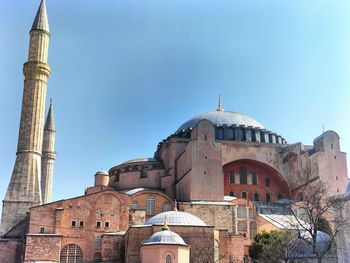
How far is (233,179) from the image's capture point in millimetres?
34406

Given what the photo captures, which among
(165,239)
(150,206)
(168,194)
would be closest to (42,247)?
(150,206)

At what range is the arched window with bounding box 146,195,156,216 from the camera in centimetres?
2995

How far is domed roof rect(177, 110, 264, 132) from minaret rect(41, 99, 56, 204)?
33.0 feet

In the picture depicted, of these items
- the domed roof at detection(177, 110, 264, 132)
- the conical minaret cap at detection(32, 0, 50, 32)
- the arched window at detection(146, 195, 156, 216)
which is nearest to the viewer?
the arched window at detection(146, 195, 156, 216)

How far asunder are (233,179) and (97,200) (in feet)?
33.6

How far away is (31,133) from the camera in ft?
99.6

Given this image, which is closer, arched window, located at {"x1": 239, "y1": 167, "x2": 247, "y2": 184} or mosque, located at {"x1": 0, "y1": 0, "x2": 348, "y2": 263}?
mosque, located at {"x1": 0, "y1": 0, "x2": 348, "y2": 263}

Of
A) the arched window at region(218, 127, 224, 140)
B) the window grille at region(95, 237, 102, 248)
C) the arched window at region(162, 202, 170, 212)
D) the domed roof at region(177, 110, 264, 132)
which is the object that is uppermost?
the domed roof at region(177, 110, 264, 132)

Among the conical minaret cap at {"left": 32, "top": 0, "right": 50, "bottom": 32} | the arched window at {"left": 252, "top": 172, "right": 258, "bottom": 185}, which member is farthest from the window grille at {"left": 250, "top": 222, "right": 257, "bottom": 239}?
the conical minaret cap at {"left": 32, "top": 0, "right": 50, "bottom": 32}

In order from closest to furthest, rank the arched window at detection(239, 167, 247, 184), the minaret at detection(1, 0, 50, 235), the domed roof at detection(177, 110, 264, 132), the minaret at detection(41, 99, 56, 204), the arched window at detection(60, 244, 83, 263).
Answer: the arched window at detection(60, 244, 83, 263) < the minaret at detection(1, 0, 50, 235) < the arched window at detection(239, 167, 247, 184) < the domed roof at detection(177, 110, 264, 132) < the minaret at detection(41, 99, 56, 204)

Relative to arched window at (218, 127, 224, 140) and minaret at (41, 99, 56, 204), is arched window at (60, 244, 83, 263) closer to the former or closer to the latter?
minaret at (41, 99, 56, 204)

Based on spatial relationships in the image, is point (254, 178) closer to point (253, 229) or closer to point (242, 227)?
point (253, 229)

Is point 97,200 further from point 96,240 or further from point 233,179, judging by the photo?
point 233,179

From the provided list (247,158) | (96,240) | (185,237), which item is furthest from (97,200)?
(247,158)
